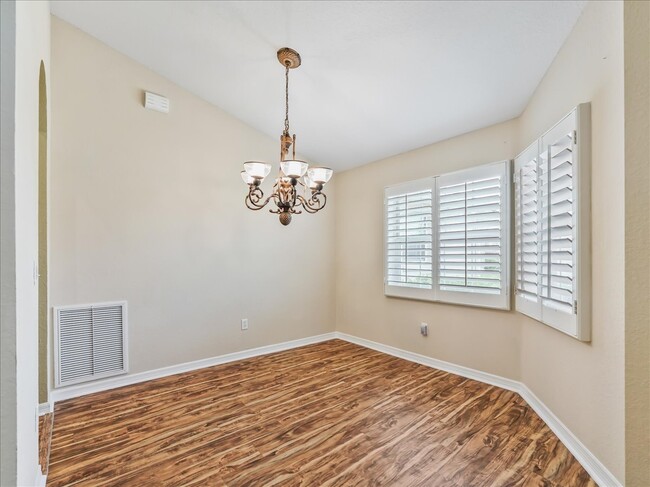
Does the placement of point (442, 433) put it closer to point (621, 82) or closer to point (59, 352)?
point (621, 82)

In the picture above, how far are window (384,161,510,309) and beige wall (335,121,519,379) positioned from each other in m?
0.14

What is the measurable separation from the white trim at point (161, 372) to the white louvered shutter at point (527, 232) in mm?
2877

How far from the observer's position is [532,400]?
2.75 meters

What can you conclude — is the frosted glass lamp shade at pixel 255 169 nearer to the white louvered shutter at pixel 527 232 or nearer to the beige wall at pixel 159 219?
the beige wall at pixel 159 219

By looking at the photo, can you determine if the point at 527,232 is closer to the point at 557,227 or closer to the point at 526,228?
the point at 526,228

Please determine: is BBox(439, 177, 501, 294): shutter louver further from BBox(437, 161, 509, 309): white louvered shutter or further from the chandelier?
the chandelier

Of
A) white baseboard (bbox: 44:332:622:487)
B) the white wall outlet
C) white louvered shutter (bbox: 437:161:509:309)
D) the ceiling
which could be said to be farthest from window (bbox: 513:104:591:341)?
the white wall outlet

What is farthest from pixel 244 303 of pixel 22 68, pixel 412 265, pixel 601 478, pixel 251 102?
pixel 601 478

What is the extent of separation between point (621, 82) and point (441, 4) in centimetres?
112

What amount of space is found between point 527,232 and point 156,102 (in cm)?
381

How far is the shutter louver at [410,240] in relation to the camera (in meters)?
3.77

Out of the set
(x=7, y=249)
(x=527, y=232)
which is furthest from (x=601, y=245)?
(x=7, y=249)

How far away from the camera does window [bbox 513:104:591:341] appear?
2016 mm

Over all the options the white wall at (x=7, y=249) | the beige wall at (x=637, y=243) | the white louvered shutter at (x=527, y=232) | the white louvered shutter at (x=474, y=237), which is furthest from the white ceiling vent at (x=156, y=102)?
the beige wall at (x=637, y=243)
